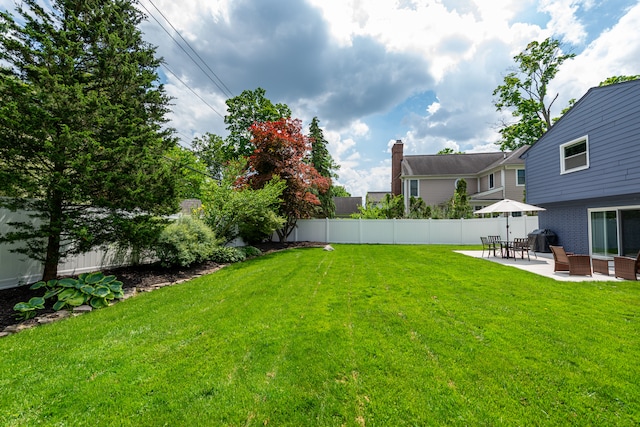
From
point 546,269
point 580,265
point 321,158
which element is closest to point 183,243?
point 546,269

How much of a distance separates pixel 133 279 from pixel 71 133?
3703 millimetres

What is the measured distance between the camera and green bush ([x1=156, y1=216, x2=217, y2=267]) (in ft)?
24.5

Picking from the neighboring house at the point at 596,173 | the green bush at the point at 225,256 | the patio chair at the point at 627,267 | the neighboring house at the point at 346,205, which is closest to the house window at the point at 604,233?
the neighboring house at the point at 596,173

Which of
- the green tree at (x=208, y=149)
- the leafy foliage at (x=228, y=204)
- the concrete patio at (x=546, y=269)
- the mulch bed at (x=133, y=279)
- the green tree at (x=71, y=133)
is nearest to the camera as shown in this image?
the mulch bed at (x=133, y=279)

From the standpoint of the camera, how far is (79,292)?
16.3 ft

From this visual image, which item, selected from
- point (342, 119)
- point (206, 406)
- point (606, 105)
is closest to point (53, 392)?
point (206, 406)

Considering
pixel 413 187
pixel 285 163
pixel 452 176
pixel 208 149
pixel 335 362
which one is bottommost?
pixel 335 362

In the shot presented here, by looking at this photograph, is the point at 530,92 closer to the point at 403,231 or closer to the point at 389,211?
the point at 389,211

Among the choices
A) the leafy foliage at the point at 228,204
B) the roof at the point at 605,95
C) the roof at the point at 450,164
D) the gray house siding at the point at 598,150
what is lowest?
the leafy foliage at the point at 228,204

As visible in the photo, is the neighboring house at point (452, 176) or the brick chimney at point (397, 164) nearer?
the neighboring house at point (452, 176)

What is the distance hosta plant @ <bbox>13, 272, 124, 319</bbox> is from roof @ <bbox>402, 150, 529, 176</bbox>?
22.4 meters

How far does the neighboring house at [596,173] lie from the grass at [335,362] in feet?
16.7

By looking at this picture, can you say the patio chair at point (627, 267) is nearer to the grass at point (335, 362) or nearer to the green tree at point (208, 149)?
the grass at point (335, 362)

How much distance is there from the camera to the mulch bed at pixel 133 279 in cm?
439
